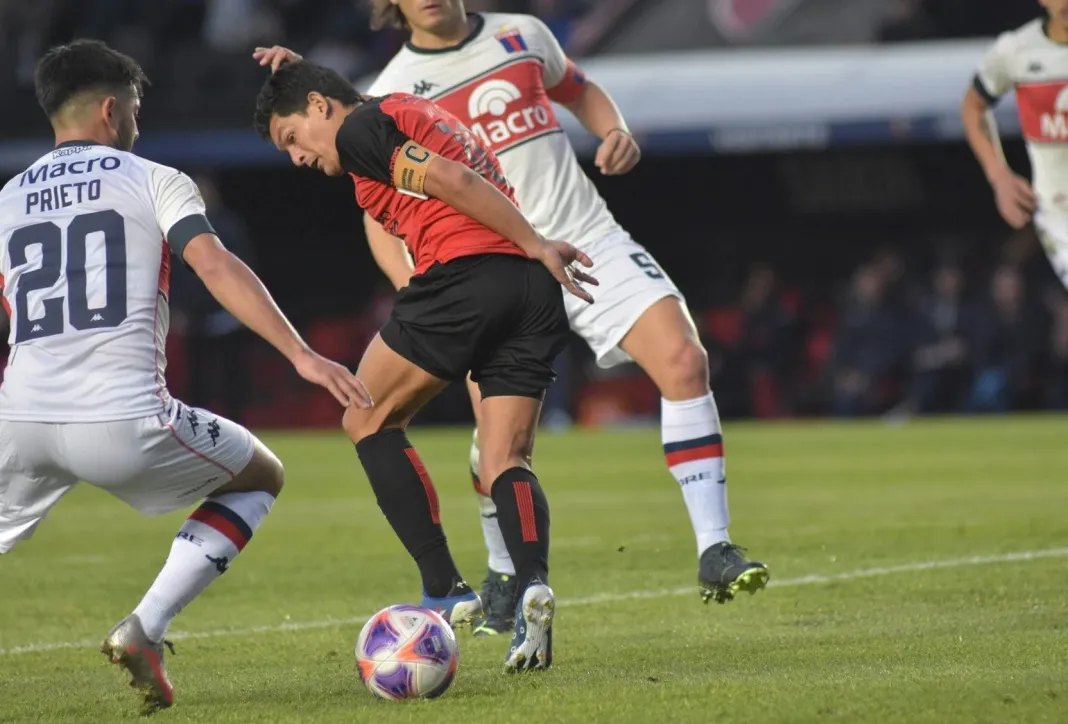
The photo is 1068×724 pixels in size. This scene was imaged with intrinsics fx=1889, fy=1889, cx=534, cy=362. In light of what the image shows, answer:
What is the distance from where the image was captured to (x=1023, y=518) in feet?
32.2

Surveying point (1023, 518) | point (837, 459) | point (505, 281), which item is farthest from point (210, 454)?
point (837, 459)

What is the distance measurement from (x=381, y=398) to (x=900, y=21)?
19649mm

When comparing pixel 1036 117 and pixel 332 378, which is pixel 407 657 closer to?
pixel 332 378

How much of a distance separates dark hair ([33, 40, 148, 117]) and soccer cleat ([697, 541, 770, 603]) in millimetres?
2444

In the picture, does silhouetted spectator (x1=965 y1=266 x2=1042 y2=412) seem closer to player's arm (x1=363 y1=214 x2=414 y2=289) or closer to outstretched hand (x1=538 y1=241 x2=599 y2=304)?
player's arm (x1=363 y1=214 x2=414 y2=289)

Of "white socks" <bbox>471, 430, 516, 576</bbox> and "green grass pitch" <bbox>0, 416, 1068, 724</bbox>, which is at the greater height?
→ "white socks" <bbox>471, 430, 516, 576</bbox>

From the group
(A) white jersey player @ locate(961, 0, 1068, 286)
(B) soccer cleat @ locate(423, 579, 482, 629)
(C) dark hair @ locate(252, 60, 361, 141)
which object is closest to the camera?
(C) dark hair @ locate(252, 60, 361, 141)

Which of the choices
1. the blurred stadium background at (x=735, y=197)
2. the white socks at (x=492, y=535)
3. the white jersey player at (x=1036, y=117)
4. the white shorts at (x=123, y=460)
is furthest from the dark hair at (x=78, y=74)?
the blurred stadium background at (x=735, y=197)

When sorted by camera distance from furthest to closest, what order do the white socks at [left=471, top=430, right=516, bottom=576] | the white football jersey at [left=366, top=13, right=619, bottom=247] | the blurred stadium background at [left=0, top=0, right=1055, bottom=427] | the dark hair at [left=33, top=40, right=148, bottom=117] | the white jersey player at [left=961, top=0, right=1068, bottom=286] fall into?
1. the blurred stadium background at [left=0, top=0, right=1055, bottom=427]
2. the white jersey player at [left=961, top=0, right=1068, bottom=286]
3. the white football jersey at [left=366, top=13, right=619, bottom=247]
4. the white socks at [left=471, top=430, right=516, bottom=576]
5. the dark hair at [left=33, top=40, right=148, bottom=117]

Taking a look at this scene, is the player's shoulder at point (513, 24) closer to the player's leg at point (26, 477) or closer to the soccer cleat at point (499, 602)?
the soccer cleat at point (499, 602)

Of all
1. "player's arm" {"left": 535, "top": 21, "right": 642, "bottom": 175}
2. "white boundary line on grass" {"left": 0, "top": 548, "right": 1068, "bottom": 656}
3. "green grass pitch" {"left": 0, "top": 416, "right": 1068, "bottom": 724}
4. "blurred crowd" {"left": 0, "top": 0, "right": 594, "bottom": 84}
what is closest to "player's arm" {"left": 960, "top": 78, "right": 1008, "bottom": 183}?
"green grass pitch" {"left": 0, "top": 416, "right": 1068, "bottom": 724}

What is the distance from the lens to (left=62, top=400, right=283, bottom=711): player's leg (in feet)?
16.9

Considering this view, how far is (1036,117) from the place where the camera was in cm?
895

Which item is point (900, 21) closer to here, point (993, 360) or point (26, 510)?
point (993, 360)
